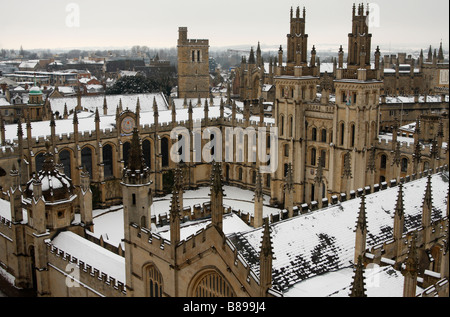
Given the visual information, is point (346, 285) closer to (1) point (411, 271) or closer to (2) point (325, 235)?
(2) point (325, 235)

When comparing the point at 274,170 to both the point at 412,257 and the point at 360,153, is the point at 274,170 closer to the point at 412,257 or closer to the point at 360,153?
the point at 360,153

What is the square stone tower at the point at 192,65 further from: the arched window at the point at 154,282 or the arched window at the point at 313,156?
the arched window at the point at 154,282

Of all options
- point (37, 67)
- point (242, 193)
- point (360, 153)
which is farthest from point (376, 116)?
point (37, 67)

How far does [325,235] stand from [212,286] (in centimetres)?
542

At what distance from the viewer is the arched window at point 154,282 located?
1784 cm

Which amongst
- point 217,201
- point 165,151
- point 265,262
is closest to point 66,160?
point 165,151

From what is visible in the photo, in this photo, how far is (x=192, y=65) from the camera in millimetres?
63781

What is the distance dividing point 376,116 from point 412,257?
915 inches

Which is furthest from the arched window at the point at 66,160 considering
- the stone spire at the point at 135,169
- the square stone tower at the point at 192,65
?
the square stone tower at the point at 192,65

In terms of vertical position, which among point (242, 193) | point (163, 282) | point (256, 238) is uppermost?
point (256, 238)

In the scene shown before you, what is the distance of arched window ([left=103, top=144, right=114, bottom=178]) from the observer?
39531mm

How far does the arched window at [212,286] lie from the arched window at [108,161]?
24.8 m
